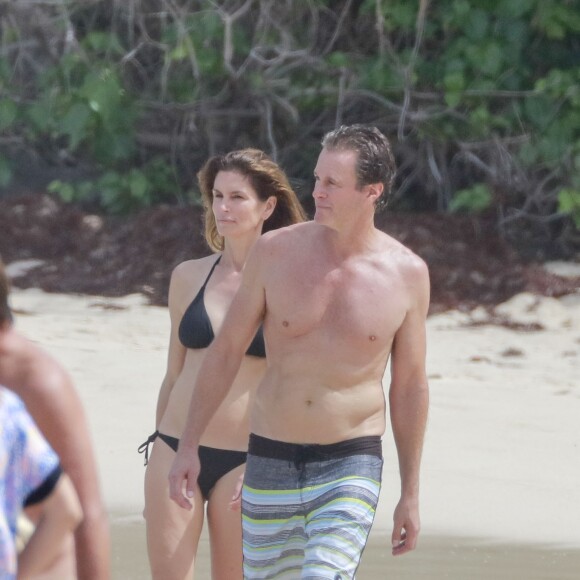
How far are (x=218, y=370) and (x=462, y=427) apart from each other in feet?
14.8

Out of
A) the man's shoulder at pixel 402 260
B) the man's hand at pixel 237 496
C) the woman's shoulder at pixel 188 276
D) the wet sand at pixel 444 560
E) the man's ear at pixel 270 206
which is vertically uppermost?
the man's shoulder at pixel 402 260

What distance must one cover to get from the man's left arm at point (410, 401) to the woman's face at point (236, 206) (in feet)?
2.74

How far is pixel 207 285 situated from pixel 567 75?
7.33 m

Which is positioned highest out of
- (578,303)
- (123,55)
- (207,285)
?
(207,285)

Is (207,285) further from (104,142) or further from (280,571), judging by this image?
(104,142)

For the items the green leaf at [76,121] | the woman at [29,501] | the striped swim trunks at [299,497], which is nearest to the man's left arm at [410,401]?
the striped swim trunks at [299,497]

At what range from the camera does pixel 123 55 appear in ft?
42.6

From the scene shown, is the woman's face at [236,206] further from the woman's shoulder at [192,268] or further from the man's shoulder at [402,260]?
the man's shoulder at [402,260]

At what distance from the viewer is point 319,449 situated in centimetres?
391

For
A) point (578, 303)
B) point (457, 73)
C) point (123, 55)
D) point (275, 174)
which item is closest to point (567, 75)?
point (457, 73)

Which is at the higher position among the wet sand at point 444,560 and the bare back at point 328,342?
the bare back at point 328,342

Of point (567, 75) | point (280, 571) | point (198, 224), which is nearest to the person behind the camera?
point (280, 571)

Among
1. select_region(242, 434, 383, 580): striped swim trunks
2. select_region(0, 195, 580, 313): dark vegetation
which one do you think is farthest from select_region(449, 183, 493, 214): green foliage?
select_region(242, 434, 383, 580): striped swim trunks

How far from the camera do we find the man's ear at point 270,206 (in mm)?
4801
